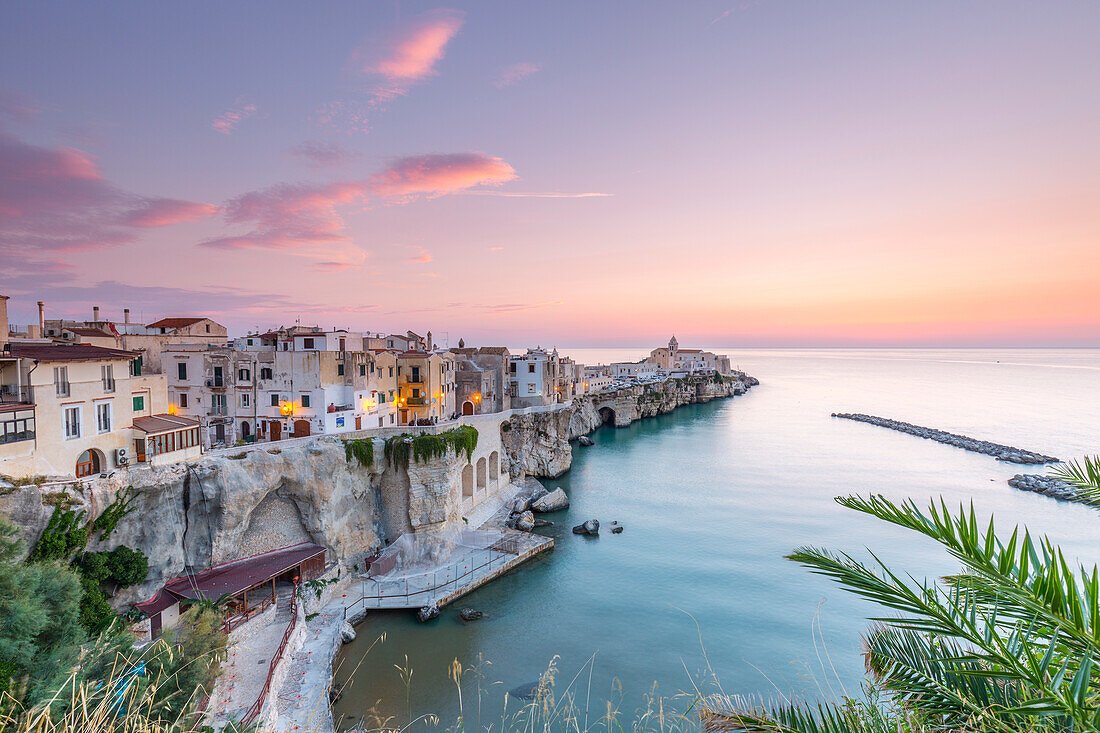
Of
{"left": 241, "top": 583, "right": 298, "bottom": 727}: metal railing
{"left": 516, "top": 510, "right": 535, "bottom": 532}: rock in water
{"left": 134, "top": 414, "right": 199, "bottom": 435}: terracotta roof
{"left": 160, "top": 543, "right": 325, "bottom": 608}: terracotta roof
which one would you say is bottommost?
{"left": 516, "top": 510, "right": 535, "bottom": 532}: rock in water

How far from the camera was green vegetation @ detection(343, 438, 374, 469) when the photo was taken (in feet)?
73.2

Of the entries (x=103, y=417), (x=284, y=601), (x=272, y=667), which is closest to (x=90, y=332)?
(x=103, y=417)

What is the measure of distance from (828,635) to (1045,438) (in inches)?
2083

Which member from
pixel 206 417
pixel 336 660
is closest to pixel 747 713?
pixel 336 660

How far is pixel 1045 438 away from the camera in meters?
52.2

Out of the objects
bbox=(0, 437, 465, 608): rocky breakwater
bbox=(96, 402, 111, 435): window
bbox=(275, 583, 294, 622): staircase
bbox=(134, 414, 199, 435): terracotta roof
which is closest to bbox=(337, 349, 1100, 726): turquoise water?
bbox=(275, 583, 294, 622): staircase

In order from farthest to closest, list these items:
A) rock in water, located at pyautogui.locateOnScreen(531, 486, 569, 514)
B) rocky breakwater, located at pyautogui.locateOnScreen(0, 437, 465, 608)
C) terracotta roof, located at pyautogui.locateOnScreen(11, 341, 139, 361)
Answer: rock in water, located at pyautogui.locateOnScreen(531, 486, 569, 514) < rocky breakwater, located at pyautogui.locateOnScreen(0, 437, 465, 608) < terracotta roof, located at pyautogui.locateOnScreen(11, 341, 139, 361)

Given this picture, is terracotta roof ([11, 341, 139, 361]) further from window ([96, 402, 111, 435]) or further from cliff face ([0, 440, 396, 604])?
cliff face ([0, 440, 396, 604])

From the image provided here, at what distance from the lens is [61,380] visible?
50.0 ft

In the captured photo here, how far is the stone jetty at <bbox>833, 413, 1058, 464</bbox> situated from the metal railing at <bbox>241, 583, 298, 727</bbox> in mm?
51416

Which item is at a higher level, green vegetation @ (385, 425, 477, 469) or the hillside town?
the hillside town

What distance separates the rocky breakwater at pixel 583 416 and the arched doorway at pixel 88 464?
73.7ft

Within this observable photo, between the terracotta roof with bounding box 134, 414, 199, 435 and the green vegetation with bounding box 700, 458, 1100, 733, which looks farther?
the terracotta roof with bounding box 134, 414, 199, 435

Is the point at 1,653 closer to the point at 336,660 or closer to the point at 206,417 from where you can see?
the point at 336,660
